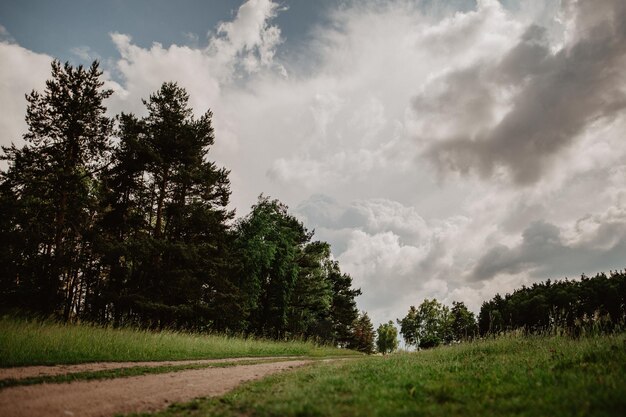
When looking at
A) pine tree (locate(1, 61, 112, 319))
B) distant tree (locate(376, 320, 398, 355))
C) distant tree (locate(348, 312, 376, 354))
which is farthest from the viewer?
distant tree (locate(376, 320, 398, 355))

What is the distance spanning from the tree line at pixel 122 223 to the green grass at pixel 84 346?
5.81 metres

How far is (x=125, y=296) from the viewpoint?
23359mm

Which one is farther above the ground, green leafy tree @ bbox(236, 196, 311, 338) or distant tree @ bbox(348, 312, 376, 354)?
green leafy tree @ bbox(236, 196, 311, 338)

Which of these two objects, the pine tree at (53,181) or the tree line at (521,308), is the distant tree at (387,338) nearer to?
the tree line at (521,308)

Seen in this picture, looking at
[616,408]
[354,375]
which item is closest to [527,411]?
[616,408]

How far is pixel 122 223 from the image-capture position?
90.8 feet

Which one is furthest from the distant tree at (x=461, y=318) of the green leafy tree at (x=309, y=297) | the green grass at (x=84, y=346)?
the green grass at (x=84, y=346)

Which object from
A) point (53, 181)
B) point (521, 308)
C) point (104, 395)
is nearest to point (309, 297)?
point (53, 181)

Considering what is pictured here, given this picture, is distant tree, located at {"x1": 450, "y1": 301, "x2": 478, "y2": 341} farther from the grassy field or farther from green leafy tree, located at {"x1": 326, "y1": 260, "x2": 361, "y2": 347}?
the grassy field

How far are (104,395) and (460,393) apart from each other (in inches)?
281

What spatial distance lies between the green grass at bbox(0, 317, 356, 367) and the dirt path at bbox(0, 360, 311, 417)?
155 inches

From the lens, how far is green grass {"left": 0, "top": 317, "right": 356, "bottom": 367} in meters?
11.4

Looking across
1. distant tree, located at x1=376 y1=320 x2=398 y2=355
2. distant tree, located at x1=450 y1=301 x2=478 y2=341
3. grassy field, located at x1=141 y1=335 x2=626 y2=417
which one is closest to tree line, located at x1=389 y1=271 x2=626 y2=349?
Result: distant tree, located at x1=450 y1=301 x2=478 y2=341

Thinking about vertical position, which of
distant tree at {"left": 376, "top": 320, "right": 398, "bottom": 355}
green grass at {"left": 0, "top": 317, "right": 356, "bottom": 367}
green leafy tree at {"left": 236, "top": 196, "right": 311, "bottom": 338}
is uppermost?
green leafy tree at {"left": 236, "top": 196, "right": 311, "bottom": 338}
